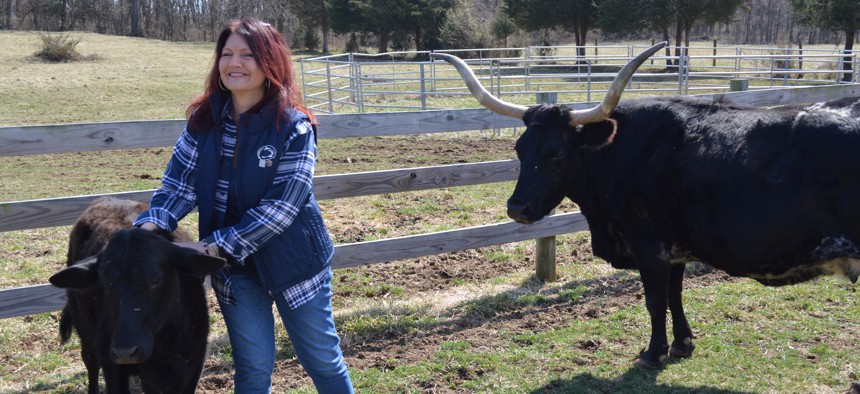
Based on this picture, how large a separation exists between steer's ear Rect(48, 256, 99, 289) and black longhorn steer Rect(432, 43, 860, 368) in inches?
96.9

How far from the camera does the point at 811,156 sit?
4051 millimetres

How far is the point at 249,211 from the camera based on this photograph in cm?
280

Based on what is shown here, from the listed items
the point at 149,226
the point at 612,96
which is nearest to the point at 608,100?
the point at 612,96

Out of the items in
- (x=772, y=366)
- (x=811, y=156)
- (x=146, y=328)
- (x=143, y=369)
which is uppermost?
(x=811, y=156)

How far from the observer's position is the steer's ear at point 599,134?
4668mm

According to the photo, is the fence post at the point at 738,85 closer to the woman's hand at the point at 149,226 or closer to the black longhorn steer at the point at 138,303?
the black longhorn steer at the point at 138,303

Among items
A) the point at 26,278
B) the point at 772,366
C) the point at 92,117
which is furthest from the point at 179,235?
the point at 92,117

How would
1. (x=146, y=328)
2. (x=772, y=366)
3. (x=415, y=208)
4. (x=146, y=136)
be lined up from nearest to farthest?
(x=146, y=328)
(x=772, y=366)
(x=146, y=136)
(x=415, y=208)

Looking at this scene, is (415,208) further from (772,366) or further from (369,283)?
(772,366)

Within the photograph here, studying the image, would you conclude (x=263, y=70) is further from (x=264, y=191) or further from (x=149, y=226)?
(x=149, y=226)

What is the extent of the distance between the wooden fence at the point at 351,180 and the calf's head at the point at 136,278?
77.8 inches

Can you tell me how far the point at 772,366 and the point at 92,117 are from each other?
15878mm

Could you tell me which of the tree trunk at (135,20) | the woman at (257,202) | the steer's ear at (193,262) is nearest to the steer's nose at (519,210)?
the woman at (257,202)

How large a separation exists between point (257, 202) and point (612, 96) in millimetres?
2513
